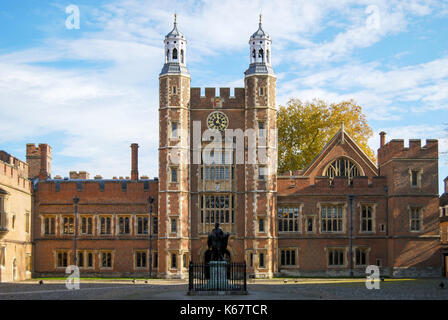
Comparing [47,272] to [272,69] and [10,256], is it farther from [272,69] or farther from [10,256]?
[272,69]

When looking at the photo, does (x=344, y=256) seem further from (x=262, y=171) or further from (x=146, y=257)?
(x=146, y=257)

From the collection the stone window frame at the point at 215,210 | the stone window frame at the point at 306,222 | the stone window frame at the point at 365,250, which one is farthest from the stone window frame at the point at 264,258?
the stone window frame at the point at 365,250

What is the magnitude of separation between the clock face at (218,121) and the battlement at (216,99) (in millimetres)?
606

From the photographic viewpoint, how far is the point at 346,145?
45.0 metres

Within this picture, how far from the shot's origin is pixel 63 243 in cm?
4425

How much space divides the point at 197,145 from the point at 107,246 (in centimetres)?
912

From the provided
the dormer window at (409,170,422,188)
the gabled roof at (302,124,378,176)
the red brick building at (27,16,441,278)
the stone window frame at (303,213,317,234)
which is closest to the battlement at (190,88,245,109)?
the red brick building at (27,16,441,278)

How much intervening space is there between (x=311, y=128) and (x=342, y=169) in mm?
9878

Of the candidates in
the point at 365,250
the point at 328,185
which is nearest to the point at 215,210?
the point at 328,185

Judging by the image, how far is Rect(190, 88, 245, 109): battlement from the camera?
4359cm

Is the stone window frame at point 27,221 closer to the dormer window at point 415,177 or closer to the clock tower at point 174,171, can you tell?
the clock tower at point 174,171

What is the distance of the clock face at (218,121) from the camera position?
43438 millimetres

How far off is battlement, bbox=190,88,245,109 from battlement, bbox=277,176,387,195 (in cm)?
587

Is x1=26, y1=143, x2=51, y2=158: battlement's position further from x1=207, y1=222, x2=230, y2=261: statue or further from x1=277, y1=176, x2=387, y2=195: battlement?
x1=207, y1=222, x2=230, y2=261: statue
